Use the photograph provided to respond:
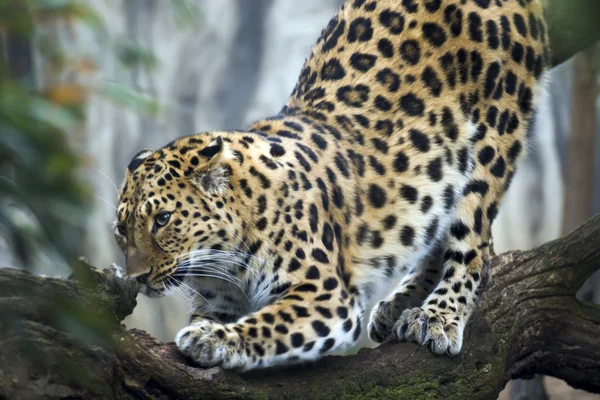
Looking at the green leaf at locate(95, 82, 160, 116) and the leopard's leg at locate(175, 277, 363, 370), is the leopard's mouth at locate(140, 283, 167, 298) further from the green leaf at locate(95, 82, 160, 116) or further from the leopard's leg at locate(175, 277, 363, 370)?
the green leaf at locate(95, 82, 160, 116)

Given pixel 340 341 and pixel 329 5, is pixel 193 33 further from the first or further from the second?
pixel 340 341

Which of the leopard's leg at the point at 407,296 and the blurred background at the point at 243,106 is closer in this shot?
the leopard's leg at the point at 407,296

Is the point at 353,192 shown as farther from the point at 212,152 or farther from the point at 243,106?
the point at 243,106

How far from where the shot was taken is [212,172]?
14.7ft

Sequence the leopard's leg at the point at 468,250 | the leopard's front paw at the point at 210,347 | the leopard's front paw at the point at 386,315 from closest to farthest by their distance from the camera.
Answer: the leopard's front paw at the point at 210,347
the leopard's leg at the point at 468,250
the leopard's front paw at the point at 386,315

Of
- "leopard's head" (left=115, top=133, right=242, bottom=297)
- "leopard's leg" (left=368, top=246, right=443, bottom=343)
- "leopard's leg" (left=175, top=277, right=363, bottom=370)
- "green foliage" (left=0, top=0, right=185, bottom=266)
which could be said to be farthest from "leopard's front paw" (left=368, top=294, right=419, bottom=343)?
"green foliage" (left=0, top=0, right=185, bottom=266)

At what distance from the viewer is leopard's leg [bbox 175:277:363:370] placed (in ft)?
12.9

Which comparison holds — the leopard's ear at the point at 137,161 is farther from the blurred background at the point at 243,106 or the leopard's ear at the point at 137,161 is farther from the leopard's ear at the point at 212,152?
the blurred background at the point at 243,106

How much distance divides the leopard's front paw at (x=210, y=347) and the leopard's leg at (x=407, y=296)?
68.5 inches

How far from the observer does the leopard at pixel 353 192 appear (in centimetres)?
434

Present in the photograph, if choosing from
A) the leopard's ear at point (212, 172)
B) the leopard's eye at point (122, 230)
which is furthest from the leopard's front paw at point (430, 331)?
the leopard's eye at point (122, 230)

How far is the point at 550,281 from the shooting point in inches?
213

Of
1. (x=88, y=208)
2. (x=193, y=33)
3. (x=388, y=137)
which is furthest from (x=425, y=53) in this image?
(x=193, y=33)

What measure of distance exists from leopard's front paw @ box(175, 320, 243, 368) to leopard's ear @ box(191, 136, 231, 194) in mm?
851
